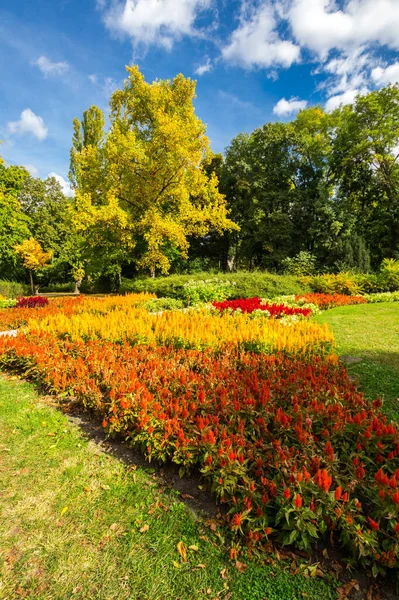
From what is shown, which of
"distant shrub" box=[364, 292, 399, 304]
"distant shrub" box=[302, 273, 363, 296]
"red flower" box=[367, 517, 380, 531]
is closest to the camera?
"red flower" box=[367, 517, 380, 531]

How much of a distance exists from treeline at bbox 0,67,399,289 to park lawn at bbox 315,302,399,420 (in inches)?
354

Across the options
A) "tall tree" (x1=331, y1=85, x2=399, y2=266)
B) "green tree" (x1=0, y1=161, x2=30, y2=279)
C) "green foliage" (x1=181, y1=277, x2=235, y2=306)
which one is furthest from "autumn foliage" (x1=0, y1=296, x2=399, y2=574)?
"tall tree" (x1=331, y1=85, x2=399, y2=266)

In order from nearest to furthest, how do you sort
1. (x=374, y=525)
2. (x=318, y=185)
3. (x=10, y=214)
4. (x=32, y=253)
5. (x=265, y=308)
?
(x=374, y=525), (x=265, y=308), (x=10, y=214), (x=318, y=185), (x=32, y=253)

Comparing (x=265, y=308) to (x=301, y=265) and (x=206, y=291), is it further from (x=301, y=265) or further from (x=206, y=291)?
(x=301, y=265)

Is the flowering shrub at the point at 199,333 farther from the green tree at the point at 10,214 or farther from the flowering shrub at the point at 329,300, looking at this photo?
the green tree at the point at 10,214

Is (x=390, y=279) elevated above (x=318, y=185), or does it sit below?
below

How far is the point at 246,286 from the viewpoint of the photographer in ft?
38.0

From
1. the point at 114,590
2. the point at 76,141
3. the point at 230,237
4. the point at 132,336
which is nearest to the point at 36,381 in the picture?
the point at 132,336

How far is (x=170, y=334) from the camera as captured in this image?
5184mm

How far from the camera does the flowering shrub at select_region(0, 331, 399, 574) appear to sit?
182 cm

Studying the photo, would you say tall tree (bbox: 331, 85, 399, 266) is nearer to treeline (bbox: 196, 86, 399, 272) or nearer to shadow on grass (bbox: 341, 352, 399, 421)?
treeline (bbox: 196, 86, 399, 272)

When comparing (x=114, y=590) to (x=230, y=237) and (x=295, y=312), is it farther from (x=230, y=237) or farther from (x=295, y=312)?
(x=230, y=237)

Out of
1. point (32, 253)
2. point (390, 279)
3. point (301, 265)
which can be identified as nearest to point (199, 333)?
point (390, 279)

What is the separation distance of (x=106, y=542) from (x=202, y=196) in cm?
1895
